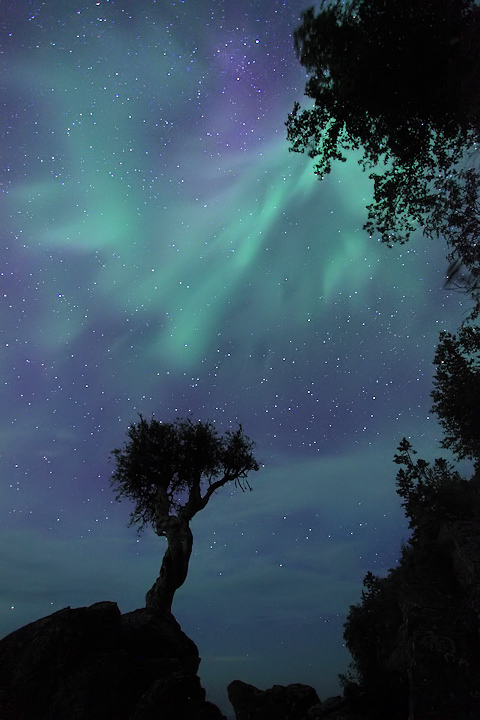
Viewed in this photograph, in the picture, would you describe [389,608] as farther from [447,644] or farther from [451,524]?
[447,644]

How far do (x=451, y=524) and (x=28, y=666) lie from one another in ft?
62.9

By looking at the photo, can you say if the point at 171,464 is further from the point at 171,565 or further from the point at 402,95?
the point at 402,95

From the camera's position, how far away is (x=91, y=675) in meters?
18.3

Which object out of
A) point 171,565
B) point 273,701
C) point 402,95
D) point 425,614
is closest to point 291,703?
point 273,701

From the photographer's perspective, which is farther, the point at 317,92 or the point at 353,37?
the point at 317,92

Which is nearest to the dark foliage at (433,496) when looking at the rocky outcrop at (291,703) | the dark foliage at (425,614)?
the dark foliage at (425,614)

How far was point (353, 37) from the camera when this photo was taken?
21984 millimetres

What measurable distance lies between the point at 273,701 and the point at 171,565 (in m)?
9.29

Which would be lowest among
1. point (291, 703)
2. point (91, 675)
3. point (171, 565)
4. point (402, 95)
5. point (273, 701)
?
point (291, 703)

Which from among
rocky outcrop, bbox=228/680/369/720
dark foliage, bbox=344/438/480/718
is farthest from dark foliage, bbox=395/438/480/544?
rocky outcrop, bbox=228/680/369/720

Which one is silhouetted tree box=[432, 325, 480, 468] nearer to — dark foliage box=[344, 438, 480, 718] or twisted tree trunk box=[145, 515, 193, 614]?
dark foliage box=[344, 438, 480, 718]

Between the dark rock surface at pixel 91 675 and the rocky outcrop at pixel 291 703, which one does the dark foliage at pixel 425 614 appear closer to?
the rocky outcrop at pixel 291 703

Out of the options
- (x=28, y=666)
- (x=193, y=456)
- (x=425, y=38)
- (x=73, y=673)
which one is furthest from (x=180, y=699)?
(x=425, y=38)

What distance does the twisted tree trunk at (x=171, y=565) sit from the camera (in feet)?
84.6
